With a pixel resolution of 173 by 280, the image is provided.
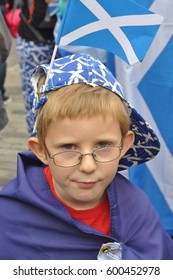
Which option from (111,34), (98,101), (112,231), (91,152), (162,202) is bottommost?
(162,202)

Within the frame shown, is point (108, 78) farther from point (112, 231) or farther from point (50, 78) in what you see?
point (112, 231)

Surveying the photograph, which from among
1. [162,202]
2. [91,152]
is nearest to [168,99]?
[162,202]

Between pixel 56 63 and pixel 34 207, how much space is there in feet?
1.51

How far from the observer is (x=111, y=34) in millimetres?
1842

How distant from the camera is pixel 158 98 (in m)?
2.67

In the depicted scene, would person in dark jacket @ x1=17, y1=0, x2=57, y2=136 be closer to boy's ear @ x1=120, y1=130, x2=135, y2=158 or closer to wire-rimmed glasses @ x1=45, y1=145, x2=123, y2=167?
boy's ear @ x1=120, y1=130, x2=135, y2=158


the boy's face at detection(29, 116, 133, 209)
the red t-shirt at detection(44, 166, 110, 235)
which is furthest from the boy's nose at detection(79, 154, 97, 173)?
the red t-shirt at detection(44, 166, 110, 235)

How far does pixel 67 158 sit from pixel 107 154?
0.12 m

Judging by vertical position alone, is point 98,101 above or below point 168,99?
above

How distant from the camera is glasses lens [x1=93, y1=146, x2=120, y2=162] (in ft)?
5.63

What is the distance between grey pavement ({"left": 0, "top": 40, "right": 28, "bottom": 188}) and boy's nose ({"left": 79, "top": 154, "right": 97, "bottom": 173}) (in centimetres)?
275

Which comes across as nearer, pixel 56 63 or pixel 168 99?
pixel 56 63

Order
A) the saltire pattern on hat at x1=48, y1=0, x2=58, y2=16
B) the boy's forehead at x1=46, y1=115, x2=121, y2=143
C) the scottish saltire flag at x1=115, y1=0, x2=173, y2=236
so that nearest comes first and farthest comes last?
the boy's forehead at x1=46, y1=115, x2=121, y2=143
the scottish saltire flag at x1=115, y1=0, x2=173, y2=236
the saltire pattern on hat at x1=48, y1=0, x2=58, y2=16

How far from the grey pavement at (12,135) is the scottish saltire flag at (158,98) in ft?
5.89
